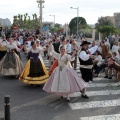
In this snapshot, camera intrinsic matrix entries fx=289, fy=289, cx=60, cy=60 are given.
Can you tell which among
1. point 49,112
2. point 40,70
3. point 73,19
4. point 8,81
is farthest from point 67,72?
point 73,19

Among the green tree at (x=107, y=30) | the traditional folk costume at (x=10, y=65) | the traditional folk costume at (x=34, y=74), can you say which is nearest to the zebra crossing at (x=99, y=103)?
the traditional folk costume at (x=34, y=74)

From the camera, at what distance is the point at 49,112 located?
722 centimetres

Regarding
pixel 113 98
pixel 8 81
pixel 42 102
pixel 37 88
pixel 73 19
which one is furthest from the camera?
pixel 73 19

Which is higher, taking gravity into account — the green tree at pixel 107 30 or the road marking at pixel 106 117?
the green tree at pixel 107 30

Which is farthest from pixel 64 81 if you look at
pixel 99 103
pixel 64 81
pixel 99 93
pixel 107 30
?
pixel 107 30

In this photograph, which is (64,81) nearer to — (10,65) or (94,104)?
(94,104)

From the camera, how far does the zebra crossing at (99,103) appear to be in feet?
23.0

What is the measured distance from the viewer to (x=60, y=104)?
793 centimetres

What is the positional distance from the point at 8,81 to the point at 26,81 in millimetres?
1527

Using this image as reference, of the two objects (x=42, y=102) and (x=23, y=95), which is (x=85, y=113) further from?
(x=23, y=95)

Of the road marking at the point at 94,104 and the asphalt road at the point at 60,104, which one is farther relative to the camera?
the road marking at the point at 94,104

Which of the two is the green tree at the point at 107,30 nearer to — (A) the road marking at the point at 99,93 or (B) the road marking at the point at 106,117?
(A) the road marking at the point at 99,93

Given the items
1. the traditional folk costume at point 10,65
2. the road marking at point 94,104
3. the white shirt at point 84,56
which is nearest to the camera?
the road marking at point 94,104

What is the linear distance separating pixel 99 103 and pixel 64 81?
1157 millimetres
